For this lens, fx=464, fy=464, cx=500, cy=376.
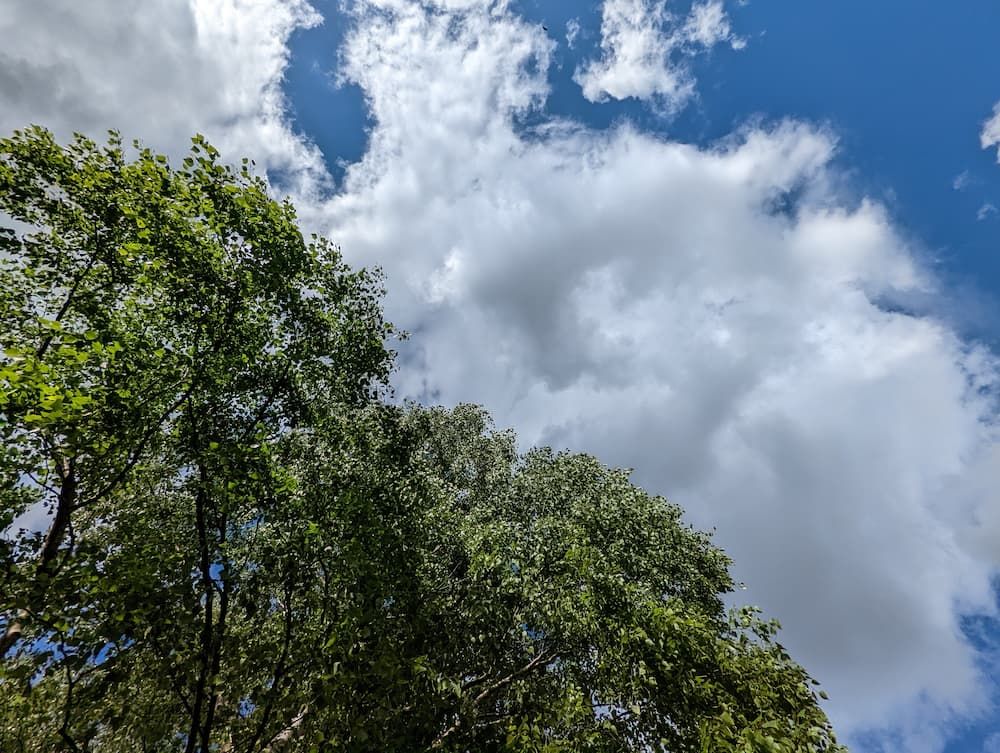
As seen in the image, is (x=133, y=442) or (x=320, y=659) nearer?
(x=133, y=442)

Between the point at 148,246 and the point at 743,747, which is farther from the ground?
the point at 148,246

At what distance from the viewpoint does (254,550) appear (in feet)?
36.6

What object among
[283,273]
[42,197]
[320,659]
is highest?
[42,197]

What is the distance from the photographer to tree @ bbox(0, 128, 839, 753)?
926 cm

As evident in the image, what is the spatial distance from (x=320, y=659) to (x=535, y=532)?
8.99 metres

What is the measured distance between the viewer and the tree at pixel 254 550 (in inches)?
364

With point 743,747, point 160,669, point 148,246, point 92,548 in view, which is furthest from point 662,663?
point 148,246

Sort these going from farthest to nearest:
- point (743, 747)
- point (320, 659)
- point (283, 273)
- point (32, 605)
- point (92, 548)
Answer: point (283, 273) < point (320, 659) < point (92, 548) < point (32, 605) < point (743, 747)

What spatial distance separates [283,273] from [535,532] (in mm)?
12373

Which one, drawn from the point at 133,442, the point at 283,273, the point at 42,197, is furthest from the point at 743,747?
the point at 42,197

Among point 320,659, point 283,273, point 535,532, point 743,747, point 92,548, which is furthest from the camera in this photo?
point 535,532

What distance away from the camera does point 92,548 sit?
8.50 meters

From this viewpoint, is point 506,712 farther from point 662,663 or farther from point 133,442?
point 133,442

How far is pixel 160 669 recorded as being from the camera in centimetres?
960
